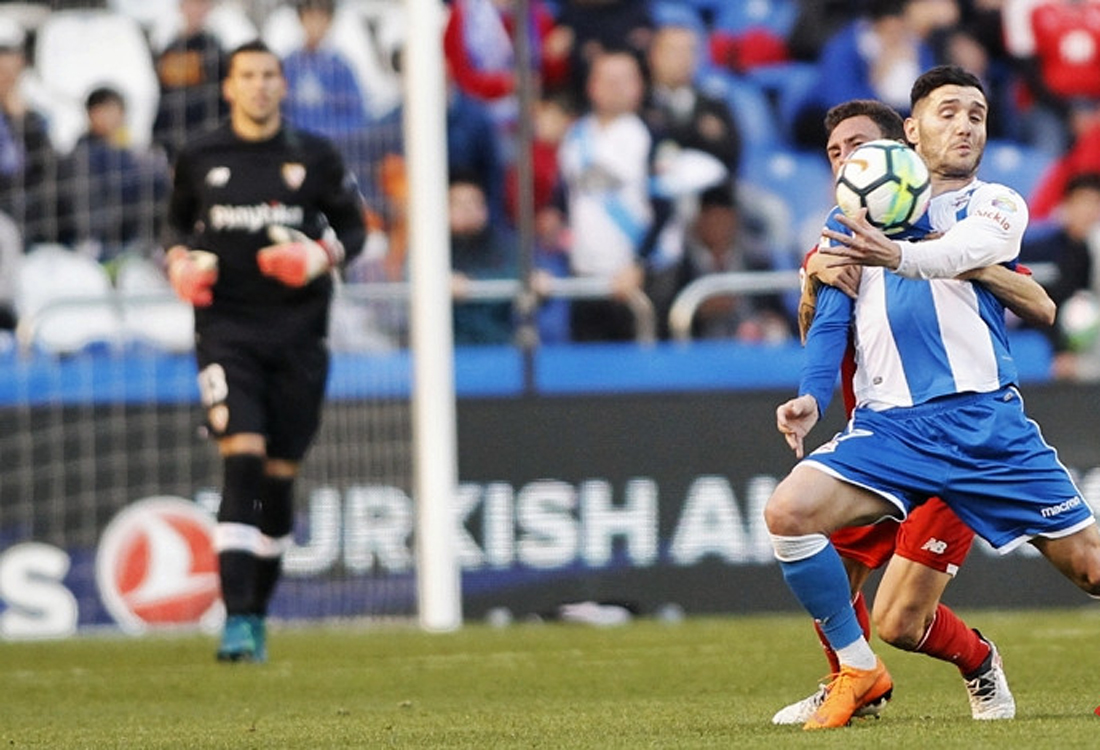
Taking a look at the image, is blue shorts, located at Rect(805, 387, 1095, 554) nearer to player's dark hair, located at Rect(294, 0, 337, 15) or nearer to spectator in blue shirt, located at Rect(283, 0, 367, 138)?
spectator in blue shirt, located at Rect(283, 0, 367, 138)

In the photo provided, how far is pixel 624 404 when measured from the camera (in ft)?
40.3

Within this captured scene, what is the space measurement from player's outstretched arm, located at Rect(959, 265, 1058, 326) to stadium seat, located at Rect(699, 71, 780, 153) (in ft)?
27.9

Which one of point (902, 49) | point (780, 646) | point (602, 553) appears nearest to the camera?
point (780, 646)

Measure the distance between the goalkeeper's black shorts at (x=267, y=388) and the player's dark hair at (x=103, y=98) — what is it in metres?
4.33

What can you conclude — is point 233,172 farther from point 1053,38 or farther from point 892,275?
point 1053,38

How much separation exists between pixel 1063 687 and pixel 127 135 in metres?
7.88

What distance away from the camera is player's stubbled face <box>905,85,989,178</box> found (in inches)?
244

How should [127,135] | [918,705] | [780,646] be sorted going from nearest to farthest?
[918,705]
[780,646]
[127,135]

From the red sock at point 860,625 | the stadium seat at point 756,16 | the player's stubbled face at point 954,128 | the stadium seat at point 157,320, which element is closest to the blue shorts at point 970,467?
the red sock at point 860,625

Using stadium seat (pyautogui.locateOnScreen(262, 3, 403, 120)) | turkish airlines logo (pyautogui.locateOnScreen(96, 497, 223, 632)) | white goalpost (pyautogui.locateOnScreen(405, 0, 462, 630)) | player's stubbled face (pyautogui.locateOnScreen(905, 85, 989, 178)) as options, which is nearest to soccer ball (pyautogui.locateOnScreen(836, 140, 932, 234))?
player's stubbled face (pyautogui.locateOnScreen(905, 85, 989, 178))

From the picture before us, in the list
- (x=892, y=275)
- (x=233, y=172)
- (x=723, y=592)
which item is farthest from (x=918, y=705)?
(x=723, y=592)

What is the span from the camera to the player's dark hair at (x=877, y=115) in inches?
256

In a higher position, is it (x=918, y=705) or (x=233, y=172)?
(x=233, y=172)

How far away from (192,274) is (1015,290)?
4.21m
